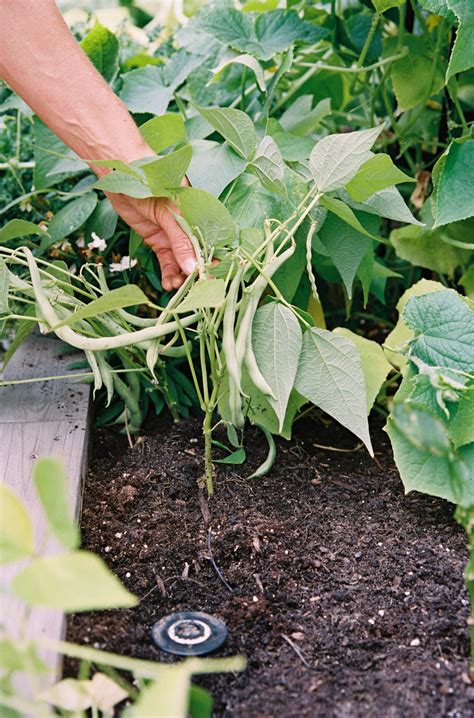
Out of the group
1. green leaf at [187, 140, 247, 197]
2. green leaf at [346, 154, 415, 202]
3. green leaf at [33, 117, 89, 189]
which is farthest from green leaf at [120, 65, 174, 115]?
green leaf at [346, 154, 415, 202]

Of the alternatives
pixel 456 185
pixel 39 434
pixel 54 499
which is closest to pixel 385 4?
pixel 456 185

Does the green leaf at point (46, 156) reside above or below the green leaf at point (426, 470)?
above

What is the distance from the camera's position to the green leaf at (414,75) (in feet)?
4.50

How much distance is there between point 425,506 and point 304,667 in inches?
14.5

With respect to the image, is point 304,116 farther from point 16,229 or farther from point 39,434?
point 39,434

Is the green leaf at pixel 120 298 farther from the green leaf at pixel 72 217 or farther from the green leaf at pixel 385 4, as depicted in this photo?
the green leaf at pixel 385 4

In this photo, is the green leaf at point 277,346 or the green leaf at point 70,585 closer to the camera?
the green leaf at point 70,585

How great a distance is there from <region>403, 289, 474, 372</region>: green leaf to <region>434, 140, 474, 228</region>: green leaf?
192mm

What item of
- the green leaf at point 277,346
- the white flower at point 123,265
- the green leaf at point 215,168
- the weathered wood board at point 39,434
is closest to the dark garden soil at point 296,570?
the weathered wood board at point 39,434

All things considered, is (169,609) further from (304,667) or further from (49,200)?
(49,200)

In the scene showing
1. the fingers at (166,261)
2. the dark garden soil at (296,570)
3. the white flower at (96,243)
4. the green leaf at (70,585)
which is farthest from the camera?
the white flower at (96,243)

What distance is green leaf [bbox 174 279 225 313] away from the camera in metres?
0.86

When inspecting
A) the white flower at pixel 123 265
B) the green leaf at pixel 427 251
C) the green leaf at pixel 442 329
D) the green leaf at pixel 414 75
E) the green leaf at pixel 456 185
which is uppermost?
the green leaf at pixel 414 75

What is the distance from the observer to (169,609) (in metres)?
0.89
